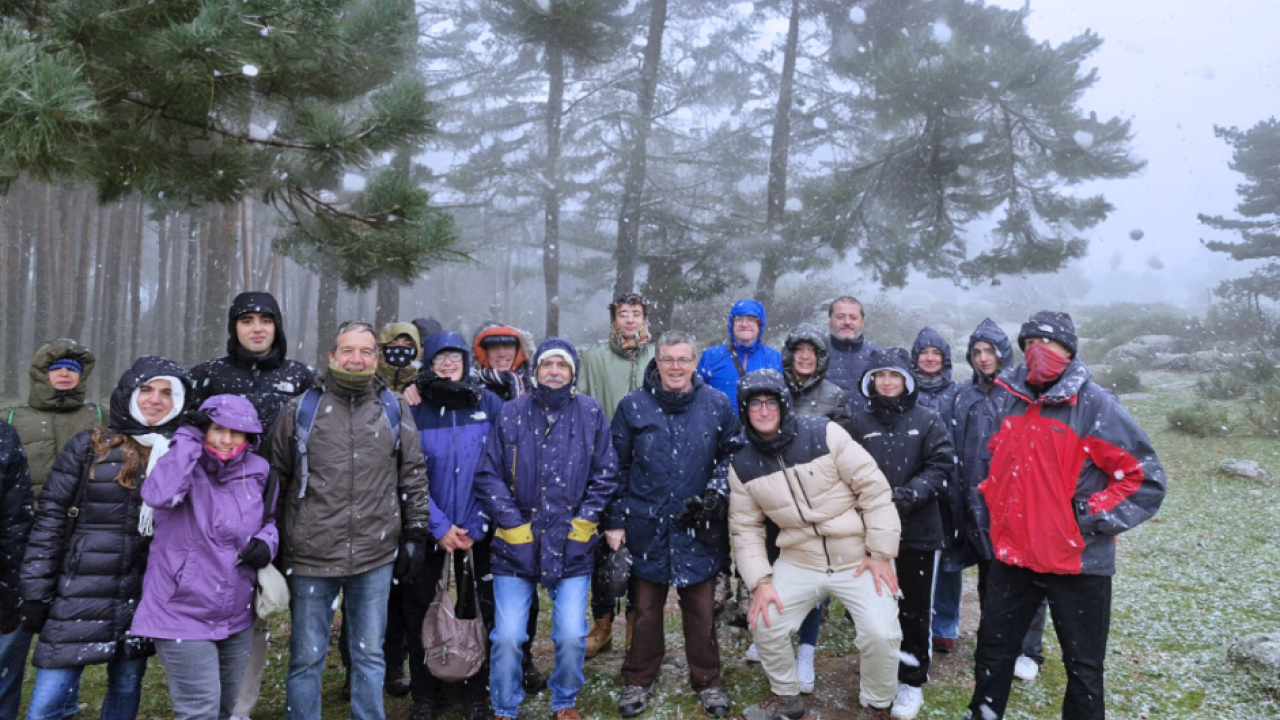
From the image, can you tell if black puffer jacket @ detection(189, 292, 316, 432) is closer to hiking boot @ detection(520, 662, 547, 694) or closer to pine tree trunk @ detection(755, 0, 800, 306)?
hiking boot @ detection(520, 662, 547, 694)

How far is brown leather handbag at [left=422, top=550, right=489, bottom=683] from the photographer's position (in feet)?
12.5

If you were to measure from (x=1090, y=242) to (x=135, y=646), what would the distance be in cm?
1625

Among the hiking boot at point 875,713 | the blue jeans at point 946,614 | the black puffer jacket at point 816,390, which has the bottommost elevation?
the hiking boot at point 875,713

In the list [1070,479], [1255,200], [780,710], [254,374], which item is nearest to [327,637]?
[254,374]

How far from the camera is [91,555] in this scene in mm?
3125

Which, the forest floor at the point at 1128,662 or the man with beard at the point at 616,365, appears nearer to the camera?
the forest floor at the point at 1128,662

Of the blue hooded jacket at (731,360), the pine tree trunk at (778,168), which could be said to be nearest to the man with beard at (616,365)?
the blue hooded jacket at (731,360)

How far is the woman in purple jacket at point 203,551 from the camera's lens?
3086 mm

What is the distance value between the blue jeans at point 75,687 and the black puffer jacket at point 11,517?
409 millimetres

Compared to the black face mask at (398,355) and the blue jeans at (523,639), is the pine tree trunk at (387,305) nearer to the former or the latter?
the black face mask at (398,355)

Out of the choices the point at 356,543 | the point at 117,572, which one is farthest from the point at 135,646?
the point at 356,543

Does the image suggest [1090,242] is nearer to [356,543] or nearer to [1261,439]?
[1261,439]

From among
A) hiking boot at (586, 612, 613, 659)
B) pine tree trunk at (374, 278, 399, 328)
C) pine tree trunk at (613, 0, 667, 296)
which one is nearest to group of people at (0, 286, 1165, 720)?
hiking boot at (586, 612, 613, 659)

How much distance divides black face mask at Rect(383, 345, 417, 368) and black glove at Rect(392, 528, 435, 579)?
4.24ft
